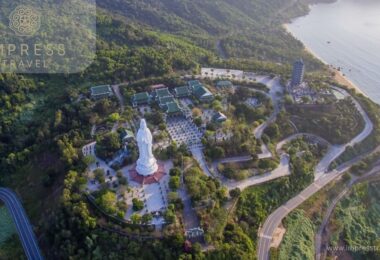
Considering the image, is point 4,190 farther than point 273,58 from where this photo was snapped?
No

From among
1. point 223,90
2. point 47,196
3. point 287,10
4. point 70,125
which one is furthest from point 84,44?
point 287,10

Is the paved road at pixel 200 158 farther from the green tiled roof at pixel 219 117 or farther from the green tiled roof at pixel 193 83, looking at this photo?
the green tiled roof at pixel 193 83

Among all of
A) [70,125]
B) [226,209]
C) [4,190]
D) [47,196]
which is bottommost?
[4,190]

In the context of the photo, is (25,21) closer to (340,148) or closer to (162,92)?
(162,92)

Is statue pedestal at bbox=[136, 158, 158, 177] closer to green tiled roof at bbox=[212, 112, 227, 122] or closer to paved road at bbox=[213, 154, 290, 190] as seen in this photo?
paved road at bbox=[213, 154, 290, 190]

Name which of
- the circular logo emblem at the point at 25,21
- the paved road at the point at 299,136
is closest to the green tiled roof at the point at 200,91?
the paved road at the point at 299,136

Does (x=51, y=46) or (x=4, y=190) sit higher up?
(x=51, y=46)

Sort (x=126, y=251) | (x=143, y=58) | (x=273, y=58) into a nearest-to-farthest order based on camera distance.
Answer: (x=126, y=251)
(x=143, y=58)
(x=273, y=58)

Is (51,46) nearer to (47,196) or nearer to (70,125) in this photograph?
(70,125)
